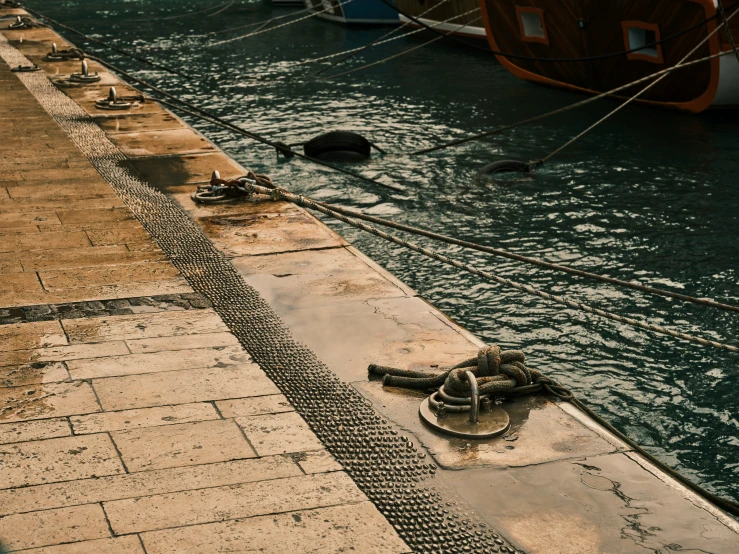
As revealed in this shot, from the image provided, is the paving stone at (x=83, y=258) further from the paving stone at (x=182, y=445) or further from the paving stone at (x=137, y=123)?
the paving stone at (x=137, y=123)

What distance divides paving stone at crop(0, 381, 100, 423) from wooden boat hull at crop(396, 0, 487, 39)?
16429 millimetres

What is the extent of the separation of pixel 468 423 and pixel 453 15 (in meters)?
18.1

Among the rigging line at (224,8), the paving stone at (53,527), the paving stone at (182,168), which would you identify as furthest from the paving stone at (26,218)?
the rigging line at (224,8)

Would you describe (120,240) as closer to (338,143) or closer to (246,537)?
(246,537)

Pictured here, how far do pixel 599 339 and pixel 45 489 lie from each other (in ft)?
13.9

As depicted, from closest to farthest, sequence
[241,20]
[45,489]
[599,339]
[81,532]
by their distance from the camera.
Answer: [81,532] → [45,489] → [599,339] → [241,20]

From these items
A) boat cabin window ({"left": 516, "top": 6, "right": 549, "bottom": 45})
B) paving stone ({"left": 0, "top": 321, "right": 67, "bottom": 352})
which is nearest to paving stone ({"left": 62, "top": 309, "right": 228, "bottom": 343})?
paving stone ({"left": 0, "top": 321, "right": 67, "bottom": 352})

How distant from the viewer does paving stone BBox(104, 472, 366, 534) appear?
367 cm

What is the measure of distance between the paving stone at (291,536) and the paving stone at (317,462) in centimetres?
34

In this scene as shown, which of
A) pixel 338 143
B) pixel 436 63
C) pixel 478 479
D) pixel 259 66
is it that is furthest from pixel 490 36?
pixel 478 479

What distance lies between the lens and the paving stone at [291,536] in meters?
3.52

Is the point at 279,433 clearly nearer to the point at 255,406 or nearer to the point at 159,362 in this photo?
the point at 255,406

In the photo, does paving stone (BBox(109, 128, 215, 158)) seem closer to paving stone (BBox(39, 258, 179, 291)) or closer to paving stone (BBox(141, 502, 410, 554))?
paving stone (BBox(39, 258, 179, 291))

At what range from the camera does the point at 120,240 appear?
714cm
